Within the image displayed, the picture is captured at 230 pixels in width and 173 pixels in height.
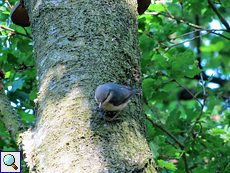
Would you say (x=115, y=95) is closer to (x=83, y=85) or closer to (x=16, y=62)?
(x=83, y=85)

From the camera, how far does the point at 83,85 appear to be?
1.66 m

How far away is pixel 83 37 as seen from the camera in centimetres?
185

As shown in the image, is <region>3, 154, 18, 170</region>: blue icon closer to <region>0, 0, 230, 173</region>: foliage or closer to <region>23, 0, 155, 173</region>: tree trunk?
<region>0, 0, 230, 173</region>: foliage

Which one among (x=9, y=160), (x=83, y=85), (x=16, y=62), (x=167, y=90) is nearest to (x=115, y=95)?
(x=83, y=85)

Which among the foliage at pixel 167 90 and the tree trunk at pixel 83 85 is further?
the foliage at pixel 167 90

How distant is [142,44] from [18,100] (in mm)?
1794

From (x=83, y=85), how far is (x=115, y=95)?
232 millimetres

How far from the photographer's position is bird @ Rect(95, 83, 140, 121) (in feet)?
5.30

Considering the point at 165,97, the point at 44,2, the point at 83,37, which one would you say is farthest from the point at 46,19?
the point at 165,97

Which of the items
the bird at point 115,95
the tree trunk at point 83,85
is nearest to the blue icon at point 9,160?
the tree trunk at point 83,85

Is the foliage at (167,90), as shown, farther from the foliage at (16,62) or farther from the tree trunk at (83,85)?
the tree trunk at (83,85)

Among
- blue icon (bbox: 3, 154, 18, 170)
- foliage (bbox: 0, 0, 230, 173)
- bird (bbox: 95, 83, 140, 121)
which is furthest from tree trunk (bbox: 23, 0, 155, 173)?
blue icon (bbox: 3, 154, 18, 170)

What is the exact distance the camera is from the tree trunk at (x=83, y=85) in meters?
1.42

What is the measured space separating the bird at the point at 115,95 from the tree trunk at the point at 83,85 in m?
0.05
